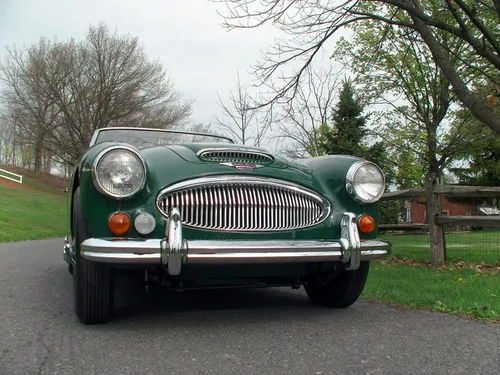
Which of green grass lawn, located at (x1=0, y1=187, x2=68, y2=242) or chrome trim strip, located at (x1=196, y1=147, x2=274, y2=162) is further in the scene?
green grass lawn, located at (x1=0, y1=187, x2=68, y2=242)

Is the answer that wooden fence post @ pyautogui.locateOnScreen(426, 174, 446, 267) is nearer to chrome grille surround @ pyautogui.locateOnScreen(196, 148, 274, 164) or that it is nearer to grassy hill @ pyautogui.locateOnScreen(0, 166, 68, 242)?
chrome grille surround @ pyautogui.locateOnScreen(196, 148, 274, 164)

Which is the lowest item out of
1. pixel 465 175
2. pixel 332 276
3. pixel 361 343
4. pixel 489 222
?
pixel 361 343

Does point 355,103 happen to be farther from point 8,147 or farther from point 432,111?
point 8,147

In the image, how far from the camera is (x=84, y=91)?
96.3 feet

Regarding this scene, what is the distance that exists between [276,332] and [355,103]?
15.8 metres

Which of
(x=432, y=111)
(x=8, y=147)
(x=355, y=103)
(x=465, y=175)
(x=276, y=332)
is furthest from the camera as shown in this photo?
(x=8, y=147)

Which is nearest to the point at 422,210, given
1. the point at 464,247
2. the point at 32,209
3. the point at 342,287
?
the point at 464,247

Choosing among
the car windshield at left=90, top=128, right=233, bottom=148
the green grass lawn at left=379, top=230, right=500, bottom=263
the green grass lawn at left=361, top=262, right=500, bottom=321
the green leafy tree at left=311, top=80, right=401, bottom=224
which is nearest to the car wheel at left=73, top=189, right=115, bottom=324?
the car windshield at left=90, top=128, right=233, bottom=148

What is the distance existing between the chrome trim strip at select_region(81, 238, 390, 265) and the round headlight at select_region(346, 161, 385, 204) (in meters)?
0.50

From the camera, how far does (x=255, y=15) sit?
7.78 meters

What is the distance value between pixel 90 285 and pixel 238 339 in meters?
0.98

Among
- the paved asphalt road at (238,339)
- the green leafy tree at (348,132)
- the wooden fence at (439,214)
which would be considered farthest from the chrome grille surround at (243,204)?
the green leafy tree at (348,132)

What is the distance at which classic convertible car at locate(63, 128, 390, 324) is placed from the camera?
2.77 meters

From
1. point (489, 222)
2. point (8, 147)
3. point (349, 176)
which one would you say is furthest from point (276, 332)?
point (8, 147)
